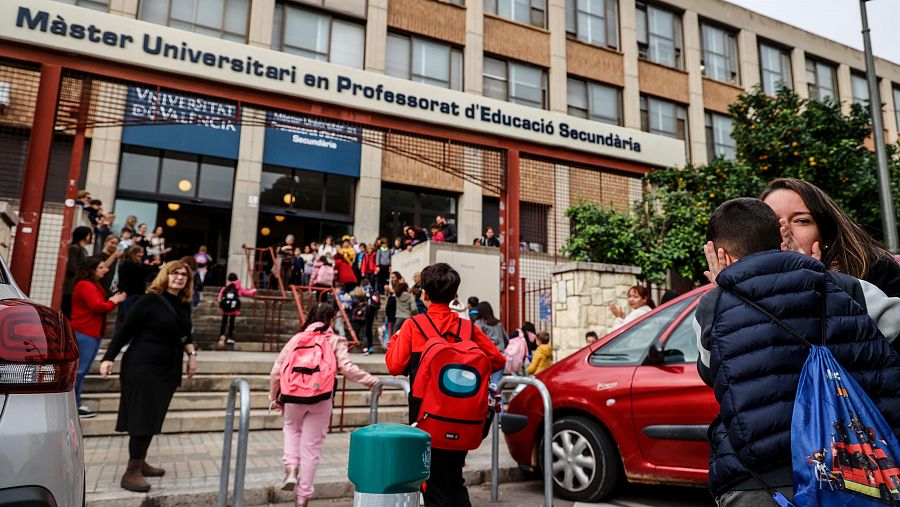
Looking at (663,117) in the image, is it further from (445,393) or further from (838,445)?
(838,445)

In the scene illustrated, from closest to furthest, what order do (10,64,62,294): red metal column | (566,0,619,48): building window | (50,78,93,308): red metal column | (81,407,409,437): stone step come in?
(81,407,409,437): stone step
(10,64,62,294): red metal column
(50,78,93,308): red metal column
(566,0,619,48): building window

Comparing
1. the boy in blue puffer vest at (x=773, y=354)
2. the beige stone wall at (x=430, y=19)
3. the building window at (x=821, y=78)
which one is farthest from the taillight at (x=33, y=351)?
the building window at (x=821, y=78)

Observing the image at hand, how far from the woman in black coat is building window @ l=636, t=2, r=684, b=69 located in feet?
72.7

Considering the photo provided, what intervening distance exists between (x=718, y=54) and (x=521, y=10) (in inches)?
376

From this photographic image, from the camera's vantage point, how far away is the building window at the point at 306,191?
18312mm

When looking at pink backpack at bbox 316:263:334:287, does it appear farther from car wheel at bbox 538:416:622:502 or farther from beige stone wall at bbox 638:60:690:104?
beige stone wall at bbox 638:60:690:104

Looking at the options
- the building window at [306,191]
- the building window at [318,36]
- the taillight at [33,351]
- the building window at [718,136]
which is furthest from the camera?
the building window at [718,136]

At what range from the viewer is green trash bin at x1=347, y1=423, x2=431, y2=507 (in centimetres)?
117

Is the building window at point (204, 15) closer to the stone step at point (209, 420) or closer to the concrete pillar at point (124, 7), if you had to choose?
the concrete pillar at point (124, 7)

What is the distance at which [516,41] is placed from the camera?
2047 centimetres

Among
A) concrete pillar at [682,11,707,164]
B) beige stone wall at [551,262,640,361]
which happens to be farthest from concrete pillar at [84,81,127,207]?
concrete pillar at [682,11,707,164]

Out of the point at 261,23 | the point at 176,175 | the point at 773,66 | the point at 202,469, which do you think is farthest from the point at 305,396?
the point at 773,66

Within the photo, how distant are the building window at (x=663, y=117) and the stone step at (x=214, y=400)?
→ 17.7 meters

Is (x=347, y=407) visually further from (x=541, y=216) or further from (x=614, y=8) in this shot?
(x=614, y=8)
